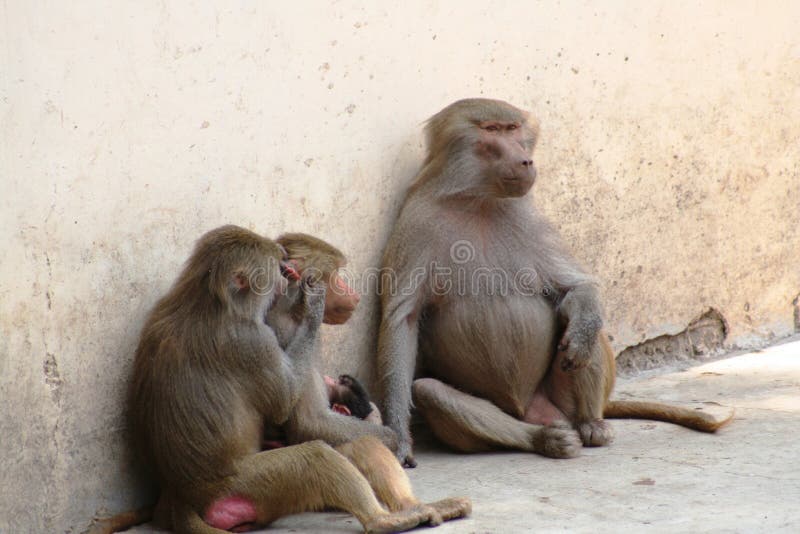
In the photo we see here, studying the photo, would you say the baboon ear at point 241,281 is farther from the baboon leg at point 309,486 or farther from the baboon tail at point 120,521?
the baboon tail at point 120,521

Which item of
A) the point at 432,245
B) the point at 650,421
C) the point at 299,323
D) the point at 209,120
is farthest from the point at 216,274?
Answer: the point at 650,421

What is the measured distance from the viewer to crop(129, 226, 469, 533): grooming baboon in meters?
3.57

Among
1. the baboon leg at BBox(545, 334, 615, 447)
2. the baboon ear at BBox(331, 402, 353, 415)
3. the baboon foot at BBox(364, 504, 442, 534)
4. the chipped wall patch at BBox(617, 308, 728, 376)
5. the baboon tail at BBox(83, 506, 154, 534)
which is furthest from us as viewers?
the chipped wall patch at BBox(617, 308, 728, 376)

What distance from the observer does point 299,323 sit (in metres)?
3.81

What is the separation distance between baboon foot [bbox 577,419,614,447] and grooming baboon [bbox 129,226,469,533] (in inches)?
41.1

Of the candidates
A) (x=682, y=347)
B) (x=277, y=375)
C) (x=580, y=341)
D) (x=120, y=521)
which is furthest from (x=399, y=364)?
(x=682, y=347)

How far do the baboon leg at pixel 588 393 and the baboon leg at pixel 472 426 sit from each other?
0.13 metres

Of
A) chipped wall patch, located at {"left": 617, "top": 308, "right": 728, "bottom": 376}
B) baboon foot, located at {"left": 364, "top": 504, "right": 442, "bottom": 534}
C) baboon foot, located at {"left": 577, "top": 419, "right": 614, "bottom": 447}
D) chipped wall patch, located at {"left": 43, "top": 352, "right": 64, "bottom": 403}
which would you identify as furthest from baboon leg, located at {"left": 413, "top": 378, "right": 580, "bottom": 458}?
chipped wall patch, located at {"left": 43, "top": 352, "right": 64, "bottom": 403}

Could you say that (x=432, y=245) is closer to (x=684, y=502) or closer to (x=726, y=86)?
(x=684, y=502)

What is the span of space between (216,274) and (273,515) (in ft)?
2.36

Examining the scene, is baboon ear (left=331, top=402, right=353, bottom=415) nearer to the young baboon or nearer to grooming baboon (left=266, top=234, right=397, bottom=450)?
the young baboon

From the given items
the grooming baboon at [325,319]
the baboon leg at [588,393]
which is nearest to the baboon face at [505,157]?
the baboon leg at [588,393]

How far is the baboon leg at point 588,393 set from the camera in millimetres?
4648

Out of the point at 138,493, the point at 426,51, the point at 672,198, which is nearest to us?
the point at 138,493
